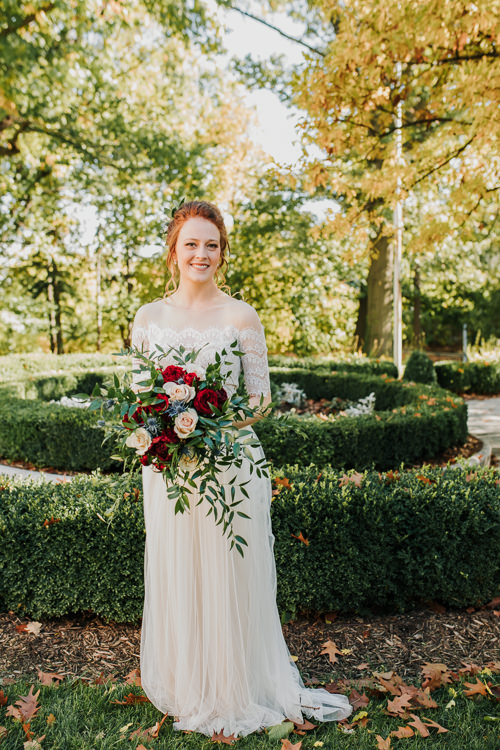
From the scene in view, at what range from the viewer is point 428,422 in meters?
6.53

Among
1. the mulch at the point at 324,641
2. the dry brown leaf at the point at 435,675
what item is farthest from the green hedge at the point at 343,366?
the dry brown leaf at the point at 435,675

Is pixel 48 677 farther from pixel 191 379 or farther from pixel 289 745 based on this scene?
pixel 191 379

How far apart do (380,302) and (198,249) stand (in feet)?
46.7

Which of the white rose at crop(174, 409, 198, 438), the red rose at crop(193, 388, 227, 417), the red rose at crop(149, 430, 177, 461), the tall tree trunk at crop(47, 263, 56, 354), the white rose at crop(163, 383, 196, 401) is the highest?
the tall tree trunk at crop(47, 263, 56, 354)

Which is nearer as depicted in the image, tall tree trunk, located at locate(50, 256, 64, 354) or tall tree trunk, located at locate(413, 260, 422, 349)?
tall tree trunk, located at locate(50, 256, 64, 354)

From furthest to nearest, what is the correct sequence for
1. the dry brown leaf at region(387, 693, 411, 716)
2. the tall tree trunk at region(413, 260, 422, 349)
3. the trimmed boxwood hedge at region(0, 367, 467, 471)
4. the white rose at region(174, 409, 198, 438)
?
the tall tree trunk at region(413, 260, 422, 349) < the trimmed boxwood hedge at region(0, 367, 467, 471) < the dry brown leaf at region(387, 693, 411, 716) < the white rose at region(174, 409, 198, 438)

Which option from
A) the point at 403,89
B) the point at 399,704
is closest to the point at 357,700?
the point at 399,704

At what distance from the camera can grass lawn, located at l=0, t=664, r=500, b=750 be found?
2.44 metres

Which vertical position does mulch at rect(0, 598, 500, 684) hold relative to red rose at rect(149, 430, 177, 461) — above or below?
below

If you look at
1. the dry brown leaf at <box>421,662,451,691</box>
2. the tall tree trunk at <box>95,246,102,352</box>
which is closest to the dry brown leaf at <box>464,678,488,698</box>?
the dry brown leaf at <box>421,662,451,691</box>

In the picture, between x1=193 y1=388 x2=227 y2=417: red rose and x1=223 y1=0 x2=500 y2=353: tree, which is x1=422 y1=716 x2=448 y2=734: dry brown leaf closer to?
x1=193 y1=388 x2=227 y2=417: red rose

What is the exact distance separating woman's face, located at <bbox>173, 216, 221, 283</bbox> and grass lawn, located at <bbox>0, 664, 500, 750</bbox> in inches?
79.5

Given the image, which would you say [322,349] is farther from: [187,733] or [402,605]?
[187,733]

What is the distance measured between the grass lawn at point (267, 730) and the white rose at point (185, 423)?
1389 mm
